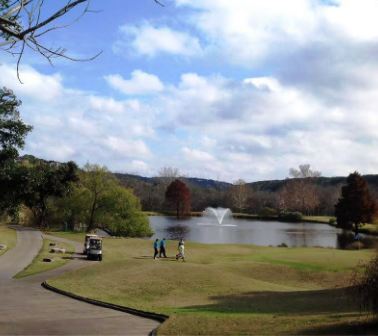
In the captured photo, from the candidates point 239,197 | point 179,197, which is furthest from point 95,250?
point 239,197

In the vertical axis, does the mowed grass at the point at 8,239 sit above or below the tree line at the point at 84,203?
below

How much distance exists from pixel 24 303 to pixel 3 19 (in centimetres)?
1488

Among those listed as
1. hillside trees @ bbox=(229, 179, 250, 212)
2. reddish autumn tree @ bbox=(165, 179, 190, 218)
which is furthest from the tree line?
hillside trees @ bbox=(229, 179, 250, 212)

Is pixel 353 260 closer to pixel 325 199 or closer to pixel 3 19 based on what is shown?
pixel 3 19

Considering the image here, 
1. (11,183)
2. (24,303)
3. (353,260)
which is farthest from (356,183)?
(24,303)

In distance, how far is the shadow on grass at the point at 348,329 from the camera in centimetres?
1133

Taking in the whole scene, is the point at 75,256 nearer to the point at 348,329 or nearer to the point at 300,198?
the point at 348,329

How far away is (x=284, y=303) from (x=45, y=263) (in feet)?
66.2

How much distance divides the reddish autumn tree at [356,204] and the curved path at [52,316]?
64147mm

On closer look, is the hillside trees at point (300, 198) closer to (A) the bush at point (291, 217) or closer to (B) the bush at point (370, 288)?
(A) the bush at point (291, 217)

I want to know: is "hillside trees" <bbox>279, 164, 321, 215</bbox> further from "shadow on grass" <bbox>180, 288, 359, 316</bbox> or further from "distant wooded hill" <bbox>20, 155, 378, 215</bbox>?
"shadow on grass" <bbox>180, 288, 359, 316</bbox>

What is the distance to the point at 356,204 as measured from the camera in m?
80.0

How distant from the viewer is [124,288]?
23594 millimetres

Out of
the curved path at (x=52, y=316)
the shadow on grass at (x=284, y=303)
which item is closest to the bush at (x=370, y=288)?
the shadow on grass at (x=284, y=303)
